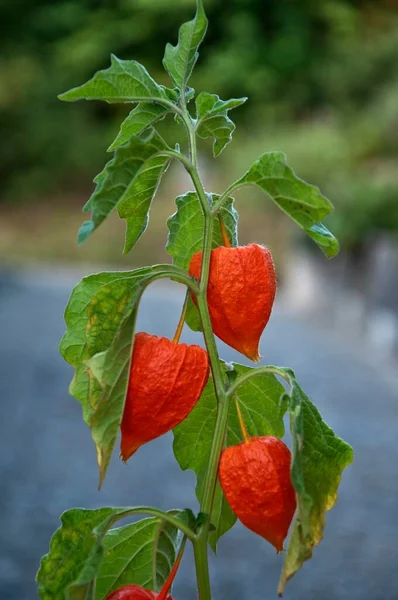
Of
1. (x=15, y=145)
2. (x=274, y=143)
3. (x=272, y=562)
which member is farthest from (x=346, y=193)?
(x=15, y=145)

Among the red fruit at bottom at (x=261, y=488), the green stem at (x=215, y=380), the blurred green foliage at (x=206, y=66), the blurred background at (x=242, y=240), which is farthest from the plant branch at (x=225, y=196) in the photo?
the blurred green foliage at (x=206, y=66)

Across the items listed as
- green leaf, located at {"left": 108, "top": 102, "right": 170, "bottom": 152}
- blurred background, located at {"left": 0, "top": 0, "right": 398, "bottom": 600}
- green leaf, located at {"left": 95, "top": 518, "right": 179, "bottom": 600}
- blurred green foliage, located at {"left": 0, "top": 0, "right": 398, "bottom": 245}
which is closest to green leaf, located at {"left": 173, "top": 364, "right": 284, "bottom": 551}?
green leaf, located at {"left": 95, "top": 518, "right": 179, "bottom": 600}

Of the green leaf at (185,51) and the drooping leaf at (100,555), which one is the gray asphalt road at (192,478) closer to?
the drooping leaf at (100,555)

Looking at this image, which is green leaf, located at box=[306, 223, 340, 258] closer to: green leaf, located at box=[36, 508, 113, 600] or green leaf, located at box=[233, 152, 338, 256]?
green leaf, located at box=[233, 152, 338, 256]

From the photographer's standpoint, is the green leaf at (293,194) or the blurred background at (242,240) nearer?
the green leaf at (293,194)

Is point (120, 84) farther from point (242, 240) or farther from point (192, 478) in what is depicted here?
point (242, 240)

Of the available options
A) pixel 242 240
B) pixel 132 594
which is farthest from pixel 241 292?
pixel 242 240
